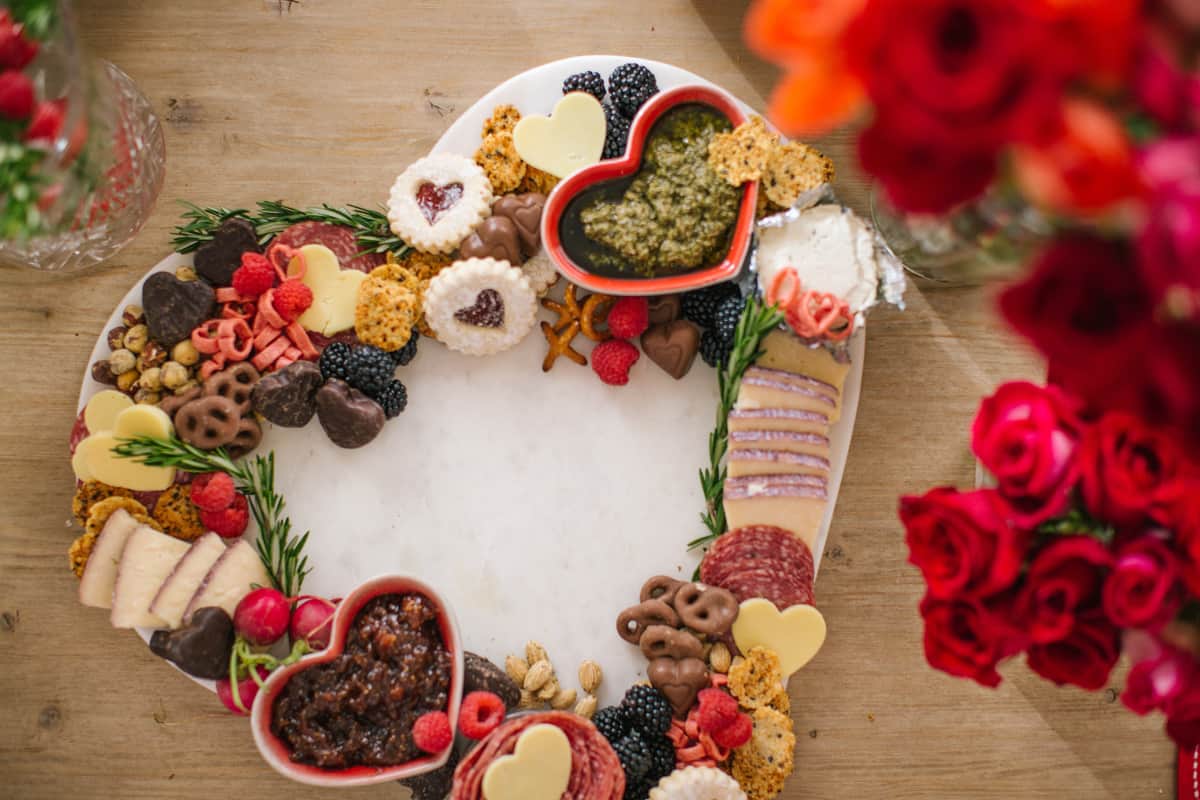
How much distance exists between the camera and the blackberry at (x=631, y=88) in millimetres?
1862

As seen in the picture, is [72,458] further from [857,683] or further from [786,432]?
[857,683]

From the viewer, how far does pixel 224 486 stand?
1822mm

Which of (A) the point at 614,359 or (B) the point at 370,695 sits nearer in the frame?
(B) the point at 370,695

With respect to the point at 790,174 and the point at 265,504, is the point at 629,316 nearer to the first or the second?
the point at 790,174

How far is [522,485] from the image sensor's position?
1942 mm

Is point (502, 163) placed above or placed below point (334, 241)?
above

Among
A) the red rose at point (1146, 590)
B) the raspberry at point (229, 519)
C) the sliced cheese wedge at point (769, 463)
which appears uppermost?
the red rose at point (1146, 590)

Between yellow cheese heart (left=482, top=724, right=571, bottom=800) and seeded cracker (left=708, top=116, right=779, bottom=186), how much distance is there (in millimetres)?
1053

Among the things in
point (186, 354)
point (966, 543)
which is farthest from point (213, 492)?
point (966, 543)

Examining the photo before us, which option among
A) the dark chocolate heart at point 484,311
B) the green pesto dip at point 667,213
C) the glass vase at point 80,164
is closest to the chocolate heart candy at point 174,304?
the glass vase at point 80,164

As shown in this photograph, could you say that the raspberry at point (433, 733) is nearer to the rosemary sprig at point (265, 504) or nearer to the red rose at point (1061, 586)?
the rosemary sprig at point (265, 504)

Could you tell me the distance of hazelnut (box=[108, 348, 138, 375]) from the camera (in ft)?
6.13

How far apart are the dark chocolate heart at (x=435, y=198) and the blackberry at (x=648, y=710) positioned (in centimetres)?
99

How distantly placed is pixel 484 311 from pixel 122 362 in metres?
0.71
